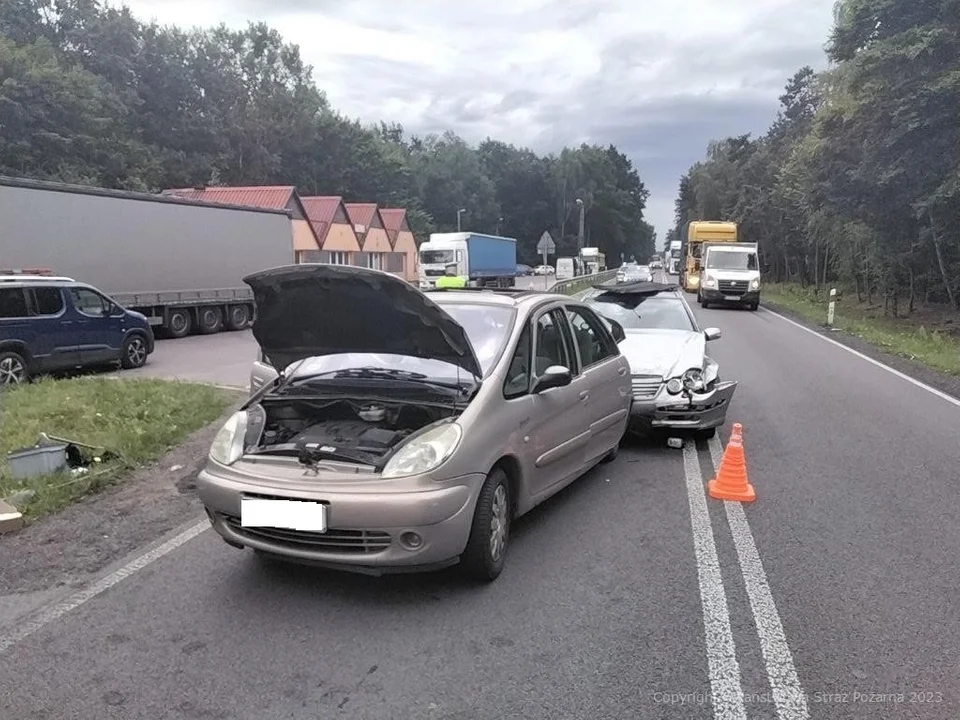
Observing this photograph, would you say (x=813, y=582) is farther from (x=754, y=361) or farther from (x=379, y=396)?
(x=754, y=361)

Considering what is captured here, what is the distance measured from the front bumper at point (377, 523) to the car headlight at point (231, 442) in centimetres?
30

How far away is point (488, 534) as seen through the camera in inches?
167

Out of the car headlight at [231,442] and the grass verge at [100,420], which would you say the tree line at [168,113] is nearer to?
the grass verge at [100,420]

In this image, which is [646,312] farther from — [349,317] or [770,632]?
[770,632]

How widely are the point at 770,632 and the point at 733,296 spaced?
1057 inches

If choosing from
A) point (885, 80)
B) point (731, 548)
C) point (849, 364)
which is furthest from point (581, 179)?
point (731, 548)

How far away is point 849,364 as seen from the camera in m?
14.5

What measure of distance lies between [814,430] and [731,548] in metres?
4.04

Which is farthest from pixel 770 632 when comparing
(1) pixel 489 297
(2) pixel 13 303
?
(2) pixel 13 303

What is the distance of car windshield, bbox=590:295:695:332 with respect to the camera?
945 centimetres

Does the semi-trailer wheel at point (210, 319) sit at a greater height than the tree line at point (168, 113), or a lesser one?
lesser

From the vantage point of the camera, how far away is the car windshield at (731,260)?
2978cm

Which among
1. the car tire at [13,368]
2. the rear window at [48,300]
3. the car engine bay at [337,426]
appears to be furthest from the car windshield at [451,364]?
the rear window at [48,300]

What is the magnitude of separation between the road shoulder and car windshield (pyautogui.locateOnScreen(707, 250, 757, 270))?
17.7ft
